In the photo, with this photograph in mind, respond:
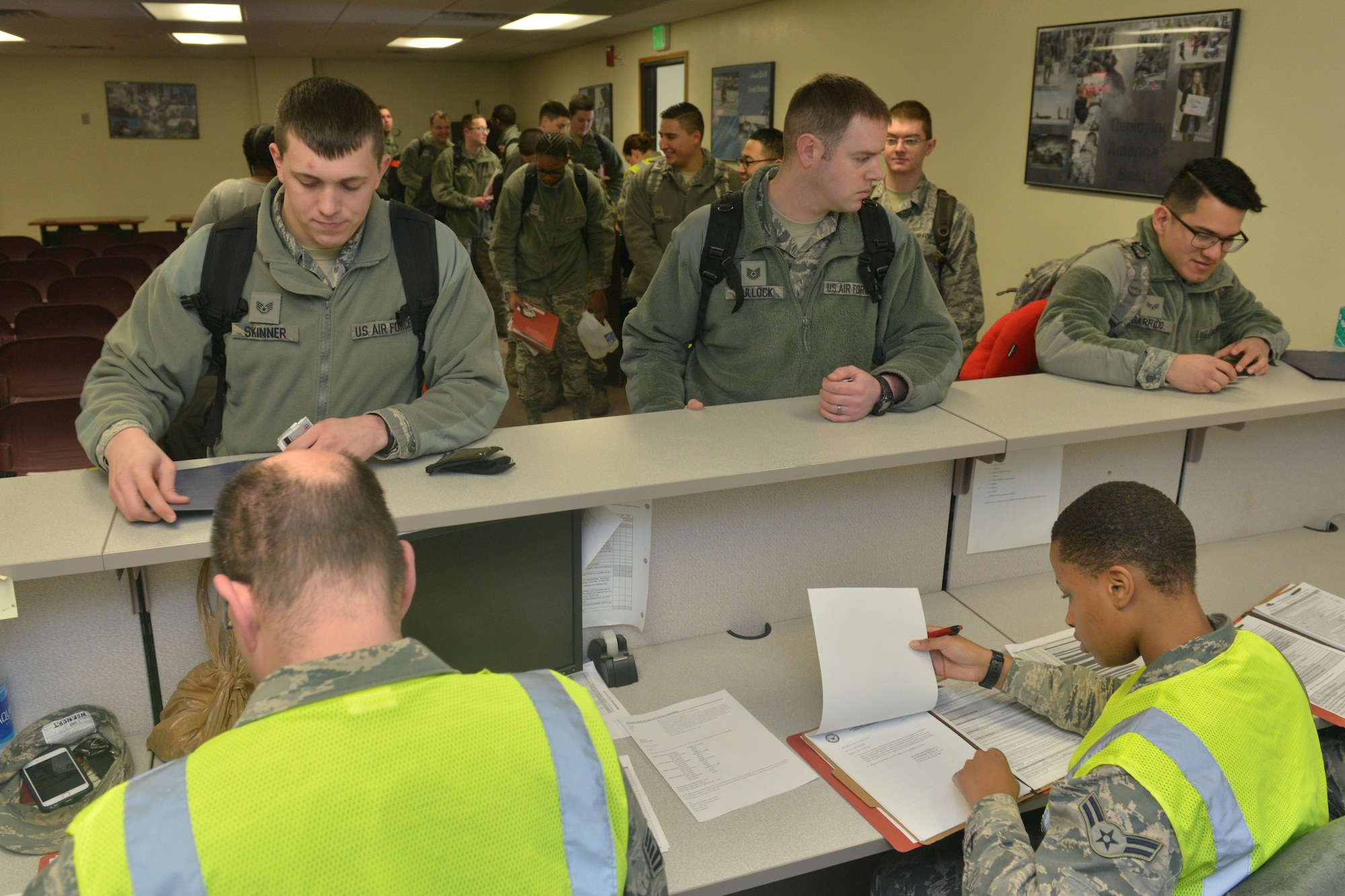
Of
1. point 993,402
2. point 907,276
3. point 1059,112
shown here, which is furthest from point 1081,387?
point 1059,112

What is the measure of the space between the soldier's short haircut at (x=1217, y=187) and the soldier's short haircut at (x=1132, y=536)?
129cm

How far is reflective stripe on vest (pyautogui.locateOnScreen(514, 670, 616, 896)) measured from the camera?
0.83 m

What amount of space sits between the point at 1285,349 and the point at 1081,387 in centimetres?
76

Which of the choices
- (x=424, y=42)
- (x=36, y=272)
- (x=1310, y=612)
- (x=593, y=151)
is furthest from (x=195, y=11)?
(x=1310, y=612)

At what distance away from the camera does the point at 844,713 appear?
61.9 inches

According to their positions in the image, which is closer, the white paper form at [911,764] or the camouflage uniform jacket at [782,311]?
the white paper form at [911,764]

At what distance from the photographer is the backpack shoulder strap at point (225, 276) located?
5.63 feet

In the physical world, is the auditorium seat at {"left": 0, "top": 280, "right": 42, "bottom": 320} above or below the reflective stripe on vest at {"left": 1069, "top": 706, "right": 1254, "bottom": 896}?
above

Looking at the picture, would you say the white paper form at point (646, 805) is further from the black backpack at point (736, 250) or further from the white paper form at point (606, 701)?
the black backpack at point (736, 250)

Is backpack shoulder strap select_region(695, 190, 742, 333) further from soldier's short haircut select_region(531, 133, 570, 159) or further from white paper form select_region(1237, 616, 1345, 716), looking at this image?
soldier's short haircut select_region(531, 133, 570, 159)

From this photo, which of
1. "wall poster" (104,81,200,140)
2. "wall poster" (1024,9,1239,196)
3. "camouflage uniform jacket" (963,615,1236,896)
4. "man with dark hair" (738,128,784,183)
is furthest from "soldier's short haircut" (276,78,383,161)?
"wall poster" (104,81,200,140)

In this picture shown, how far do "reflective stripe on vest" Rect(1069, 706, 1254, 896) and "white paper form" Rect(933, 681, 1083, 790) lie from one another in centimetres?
31

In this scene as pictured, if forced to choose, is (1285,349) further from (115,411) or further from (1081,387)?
(115,411)

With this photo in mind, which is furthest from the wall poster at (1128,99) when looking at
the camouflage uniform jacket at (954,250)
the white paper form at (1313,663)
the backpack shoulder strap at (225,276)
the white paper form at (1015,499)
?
the backpack shoulder strap at (225,276)
